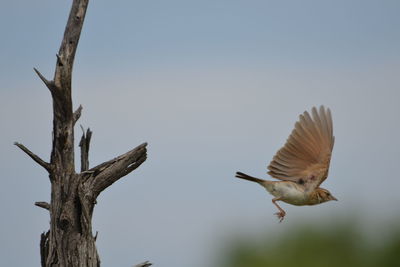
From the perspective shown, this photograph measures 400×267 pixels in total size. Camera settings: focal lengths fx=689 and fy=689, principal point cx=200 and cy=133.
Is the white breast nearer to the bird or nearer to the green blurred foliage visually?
the bird

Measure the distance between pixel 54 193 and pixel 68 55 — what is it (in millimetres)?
1401

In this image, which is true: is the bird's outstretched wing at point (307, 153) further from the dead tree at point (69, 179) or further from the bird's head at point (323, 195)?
the dead tree at point (69, 179)

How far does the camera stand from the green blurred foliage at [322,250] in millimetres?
13586

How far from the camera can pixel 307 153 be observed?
7621 millimetres

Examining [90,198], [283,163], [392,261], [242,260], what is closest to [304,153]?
[283,163]

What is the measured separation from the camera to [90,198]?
705 cm

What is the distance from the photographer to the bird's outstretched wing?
24.9ft

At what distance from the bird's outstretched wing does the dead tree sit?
1840 mm

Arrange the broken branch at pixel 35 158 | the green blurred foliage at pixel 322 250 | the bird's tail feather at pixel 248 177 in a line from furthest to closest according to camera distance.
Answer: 1. the green blurred foliage at pixel 322 250
2. the bird's tail feather at pixel 248 177
3. the broken branch at pixel 35 158

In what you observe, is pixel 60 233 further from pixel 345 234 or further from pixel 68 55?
pixel 345 234

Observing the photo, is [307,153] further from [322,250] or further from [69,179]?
[322,250]

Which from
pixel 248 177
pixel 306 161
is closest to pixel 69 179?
pixel 248 177

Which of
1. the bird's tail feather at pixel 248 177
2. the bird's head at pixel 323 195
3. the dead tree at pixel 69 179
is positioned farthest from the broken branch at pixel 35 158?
the bird's head at pixel 323 195

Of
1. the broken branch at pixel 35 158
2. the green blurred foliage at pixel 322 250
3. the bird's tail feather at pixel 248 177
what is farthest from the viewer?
the green blurred foliage at pixel 322 250
